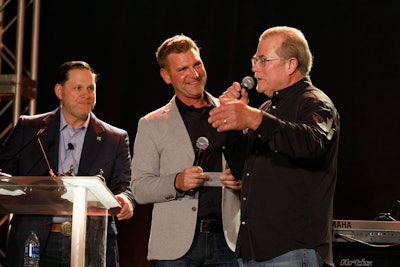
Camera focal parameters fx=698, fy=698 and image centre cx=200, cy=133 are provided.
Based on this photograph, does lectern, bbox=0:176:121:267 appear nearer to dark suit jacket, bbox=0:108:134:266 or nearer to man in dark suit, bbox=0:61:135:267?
man in dark suit, bbox=0:61:135:267

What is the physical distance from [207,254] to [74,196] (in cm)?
88

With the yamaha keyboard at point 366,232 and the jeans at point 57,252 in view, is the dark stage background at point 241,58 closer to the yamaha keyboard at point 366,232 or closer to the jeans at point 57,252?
the yamaha keyboard at point 366,232

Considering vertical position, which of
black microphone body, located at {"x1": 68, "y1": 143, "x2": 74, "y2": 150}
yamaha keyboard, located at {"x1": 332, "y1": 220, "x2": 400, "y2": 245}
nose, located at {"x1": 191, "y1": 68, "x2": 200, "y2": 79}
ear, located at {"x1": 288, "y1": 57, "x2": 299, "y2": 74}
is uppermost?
nose, located at {"x1": 191, "y1": 68, "x2": 200, "y2": 79}

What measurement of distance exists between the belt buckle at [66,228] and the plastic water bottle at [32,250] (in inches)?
9.5

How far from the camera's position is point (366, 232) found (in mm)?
3564

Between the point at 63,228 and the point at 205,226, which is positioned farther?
the point at 205,226

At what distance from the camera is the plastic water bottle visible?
3.39 meters

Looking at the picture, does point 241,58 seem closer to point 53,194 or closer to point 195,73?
point 195,73

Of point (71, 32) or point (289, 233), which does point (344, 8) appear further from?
point (289, 233)

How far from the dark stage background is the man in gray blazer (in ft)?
4.89

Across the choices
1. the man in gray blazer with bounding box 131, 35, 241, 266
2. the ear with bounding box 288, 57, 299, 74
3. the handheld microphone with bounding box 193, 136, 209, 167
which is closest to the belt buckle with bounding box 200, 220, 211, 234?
the man in gray blazer with bounding box 131, 35, 241, 266

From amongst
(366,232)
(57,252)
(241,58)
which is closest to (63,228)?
(57,252)

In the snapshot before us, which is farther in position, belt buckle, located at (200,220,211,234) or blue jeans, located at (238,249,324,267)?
belt buckle, located at (200,220,211,234)

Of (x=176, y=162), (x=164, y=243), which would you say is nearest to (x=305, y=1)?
(x=176, y=162)
